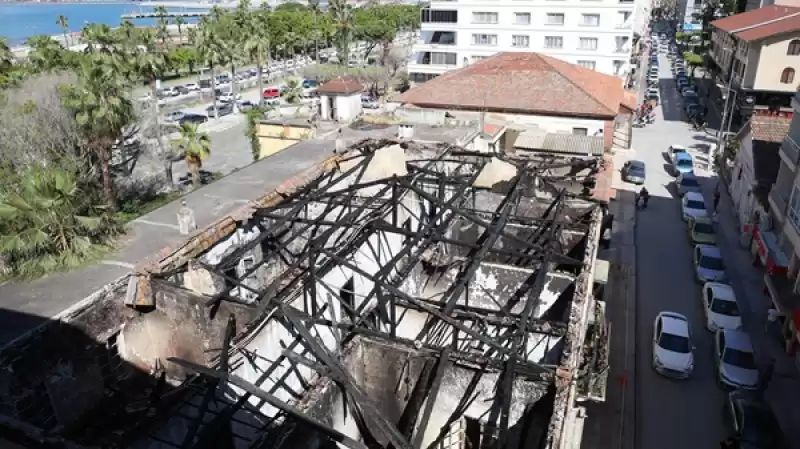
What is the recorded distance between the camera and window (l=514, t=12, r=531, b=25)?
2443 inches

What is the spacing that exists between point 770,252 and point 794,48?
31187mm

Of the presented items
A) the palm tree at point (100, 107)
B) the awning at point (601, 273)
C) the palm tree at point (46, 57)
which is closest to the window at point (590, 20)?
the awning at point (601, 273)

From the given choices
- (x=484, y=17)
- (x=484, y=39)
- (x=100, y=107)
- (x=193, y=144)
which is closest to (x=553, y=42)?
(x=484, y=39)

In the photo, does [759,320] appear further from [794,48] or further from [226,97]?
[226,97]

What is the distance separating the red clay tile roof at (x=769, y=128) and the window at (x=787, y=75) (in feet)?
59.5

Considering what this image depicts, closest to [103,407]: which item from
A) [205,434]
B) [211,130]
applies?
[205,434]

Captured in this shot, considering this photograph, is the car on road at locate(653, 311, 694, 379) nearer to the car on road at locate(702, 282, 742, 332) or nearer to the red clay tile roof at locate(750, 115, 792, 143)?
the car on road at locate(702, 282, 742, 332)

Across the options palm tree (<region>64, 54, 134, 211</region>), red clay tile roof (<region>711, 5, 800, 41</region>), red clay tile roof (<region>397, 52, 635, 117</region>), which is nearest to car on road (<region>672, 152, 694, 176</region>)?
red clay tile roof (<region>397, 52, 635, 117</region>)

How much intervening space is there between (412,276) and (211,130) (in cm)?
4499

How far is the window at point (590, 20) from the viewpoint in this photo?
192ft

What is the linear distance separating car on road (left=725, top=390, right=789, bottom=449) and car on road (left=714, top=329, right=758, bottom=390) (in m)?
1.44

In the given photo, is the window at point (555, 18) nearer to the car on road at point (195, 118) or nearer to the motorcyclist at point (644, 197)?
the motorcyclist at point (644, 197)

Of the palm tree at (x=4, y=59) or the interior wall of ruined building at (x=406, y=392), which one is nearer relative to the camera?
the interior wall of ruined building at (x=406, y=392)

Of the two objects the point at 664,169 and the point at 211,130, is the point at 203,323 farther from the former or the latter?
the point at 211,130
